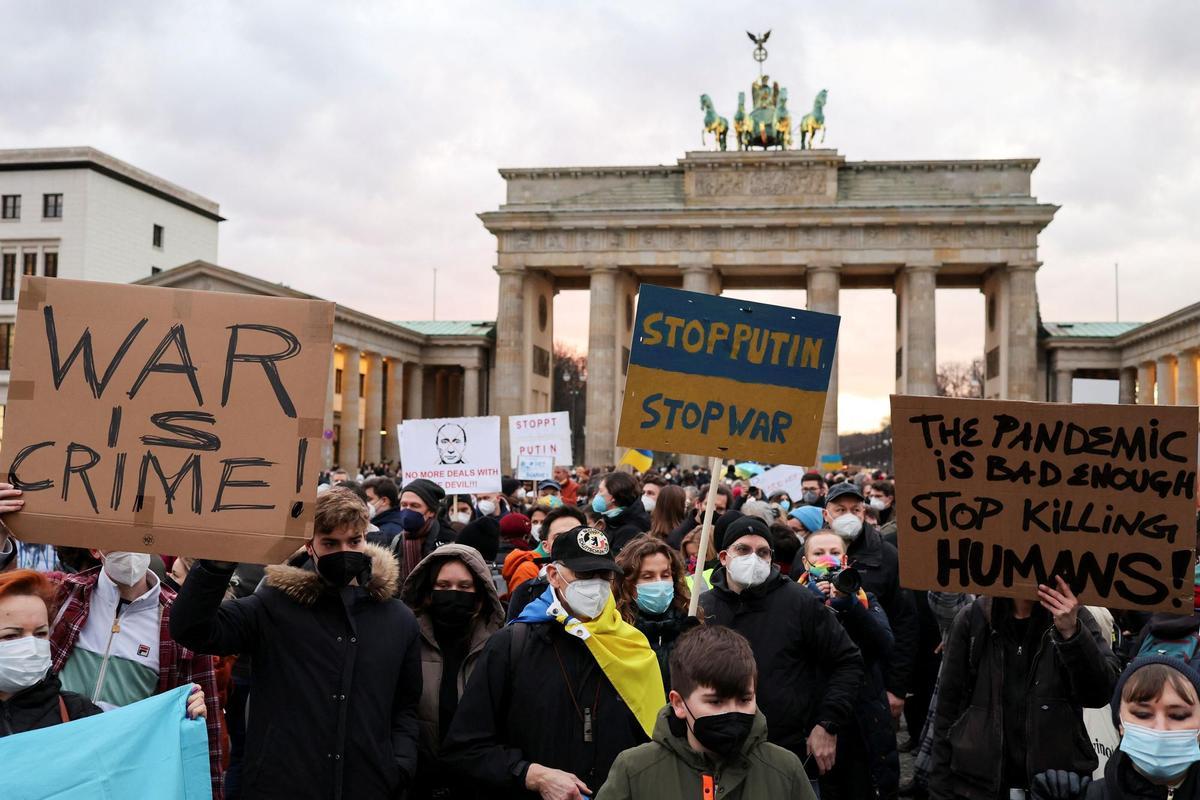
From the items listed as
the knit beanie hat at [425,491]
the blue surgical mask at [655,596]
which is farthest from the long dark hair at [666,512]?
the blue surgical mask at [655,596]

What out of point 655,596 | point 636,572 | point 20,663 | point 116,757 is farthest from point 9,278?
point 116,757

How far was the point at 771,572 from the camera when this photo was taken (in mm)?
5707

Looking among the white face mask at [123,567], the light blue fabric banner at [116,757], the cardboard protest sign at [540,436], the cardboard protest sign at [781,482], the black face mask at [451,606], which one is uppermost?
the cardboard protest sign at [540,436]

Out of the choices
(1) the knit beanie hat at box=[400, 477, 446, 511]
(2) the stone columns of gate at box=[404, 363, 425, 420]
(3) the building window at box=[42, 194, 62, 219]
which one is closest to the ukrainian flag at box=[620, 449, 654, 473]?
(1) the knit beanie hat at box=[400, 477, 446, 511]

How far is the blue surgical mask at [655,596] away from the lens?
527cm

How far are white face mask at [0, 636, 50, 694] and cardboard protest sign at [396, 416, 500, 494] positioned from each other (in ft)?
29.6

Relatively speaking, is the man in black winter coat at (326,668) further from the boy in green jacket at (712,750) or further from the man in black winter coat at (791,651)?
the man in black winter coat at (791,651)

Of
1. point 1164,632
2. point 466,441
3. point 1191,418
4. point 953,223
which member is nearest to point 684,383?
point 1191,418

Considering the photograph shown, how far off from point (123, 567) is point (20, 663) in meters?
0.82

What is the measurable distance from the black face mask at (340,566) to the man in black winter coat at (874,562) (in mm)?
4112

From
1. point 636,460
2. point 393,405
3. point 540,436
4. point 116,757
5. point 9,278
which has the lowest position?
point 116,757

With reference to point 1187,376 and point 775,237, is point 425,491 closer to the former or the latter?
point 1187,376

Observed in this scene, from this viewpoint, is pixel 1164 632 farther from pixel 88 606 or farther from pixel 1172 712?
pixel 88 606

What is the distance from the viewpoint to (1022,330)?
2191 inches
